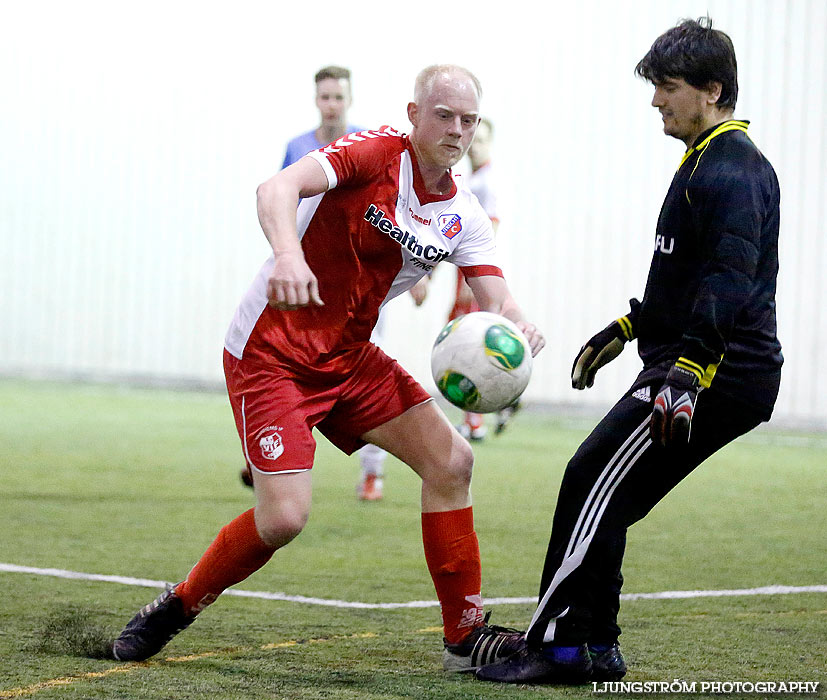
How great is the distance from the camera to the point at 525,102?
Answer: 14211 mm

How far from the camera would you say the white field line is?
4.68 meters

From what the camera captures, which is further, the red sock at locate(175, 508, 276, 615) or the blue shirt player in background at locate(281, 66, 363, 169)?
the blue shirt player in background at locate(281, 66, 363, 169)

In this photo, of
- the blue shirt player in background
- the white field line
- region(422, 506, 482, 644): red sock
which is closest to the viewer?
Answer: region(422, 506, 482, 644): red sock

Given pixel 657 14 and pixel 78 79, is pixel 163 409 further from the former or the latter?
pixel 657 14

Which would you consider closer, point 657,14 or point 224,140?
point 657,14

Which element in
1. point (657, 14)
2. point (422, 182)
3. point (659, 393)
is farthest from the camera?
point (657, 14)

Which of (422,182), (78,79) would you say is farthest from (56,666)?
(78,79)

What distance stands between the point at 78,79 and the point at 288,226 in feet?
47.6

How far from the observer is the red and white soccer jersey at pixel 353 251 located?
3723 mm

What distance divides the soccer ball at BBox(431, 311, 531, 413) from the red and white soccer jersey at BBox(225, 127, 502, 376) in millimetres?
320

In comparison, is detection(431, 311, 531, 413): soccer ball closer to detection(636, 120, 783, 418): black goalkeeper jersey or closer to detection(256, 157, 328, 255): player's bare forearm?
detection(636, 120, 783, 418): black goalkeeper jersey

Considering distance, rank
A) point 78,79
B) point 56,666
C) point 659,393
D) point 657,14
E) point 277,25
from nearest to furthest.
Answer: point 659,393, point 56,666, point 657,14, point 277,25, point 78,79

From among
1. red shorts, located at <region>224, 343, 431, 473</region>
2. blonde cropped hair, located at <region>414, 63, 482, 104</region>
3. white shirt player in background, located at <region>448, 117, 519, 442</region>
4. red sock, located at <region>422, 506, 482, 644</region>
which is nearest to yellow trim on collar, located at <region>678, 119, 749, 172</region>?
blonde cropped hair, located at <region>414, 63, 482, 104</region>

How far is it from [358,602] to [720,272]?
215 centimetres
